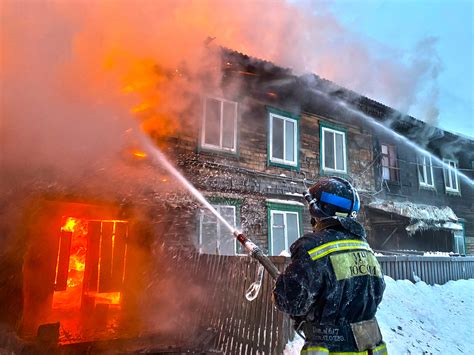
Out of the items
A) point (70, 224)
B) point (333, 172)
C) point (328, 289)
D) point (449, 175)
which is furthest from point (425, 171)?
point (328, 289)

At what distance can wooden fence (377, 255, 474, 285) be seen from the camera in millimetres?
7324

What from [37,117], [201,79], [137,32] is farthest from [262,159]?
[37,117]

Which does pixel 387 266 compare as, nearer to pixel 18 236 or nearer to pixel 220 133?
pixel 220 133

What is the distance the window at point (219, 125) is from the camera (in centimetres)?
888

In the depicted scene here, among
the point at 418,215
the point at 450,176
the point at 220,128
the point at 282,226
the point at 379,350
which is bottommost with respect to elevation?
the point at 379,350

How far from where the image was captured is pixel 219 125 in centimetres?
910

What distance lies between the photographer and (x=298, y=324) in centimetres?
249

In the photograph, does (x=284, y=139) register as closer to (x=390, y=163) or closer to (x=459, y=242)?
(x=390, y=163)

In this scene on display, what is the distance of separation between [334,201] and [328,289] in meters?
0.65

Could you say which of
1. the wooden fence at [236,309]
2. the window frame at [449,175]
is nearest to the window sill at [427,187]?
the window frame at [449,175]

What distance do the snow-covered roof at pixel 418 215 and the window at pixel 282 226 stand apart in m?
3.53

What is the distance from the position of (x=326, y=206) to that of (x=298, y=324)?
89cm

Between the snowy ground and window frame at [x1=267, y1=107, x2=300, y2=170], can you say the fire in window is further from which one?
the snowy ground

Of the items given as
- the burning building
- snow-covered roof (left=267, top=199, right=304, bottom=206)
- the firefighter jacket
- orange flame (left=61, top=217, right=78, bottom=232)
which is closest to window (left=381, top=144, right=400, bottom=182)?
the burning building
